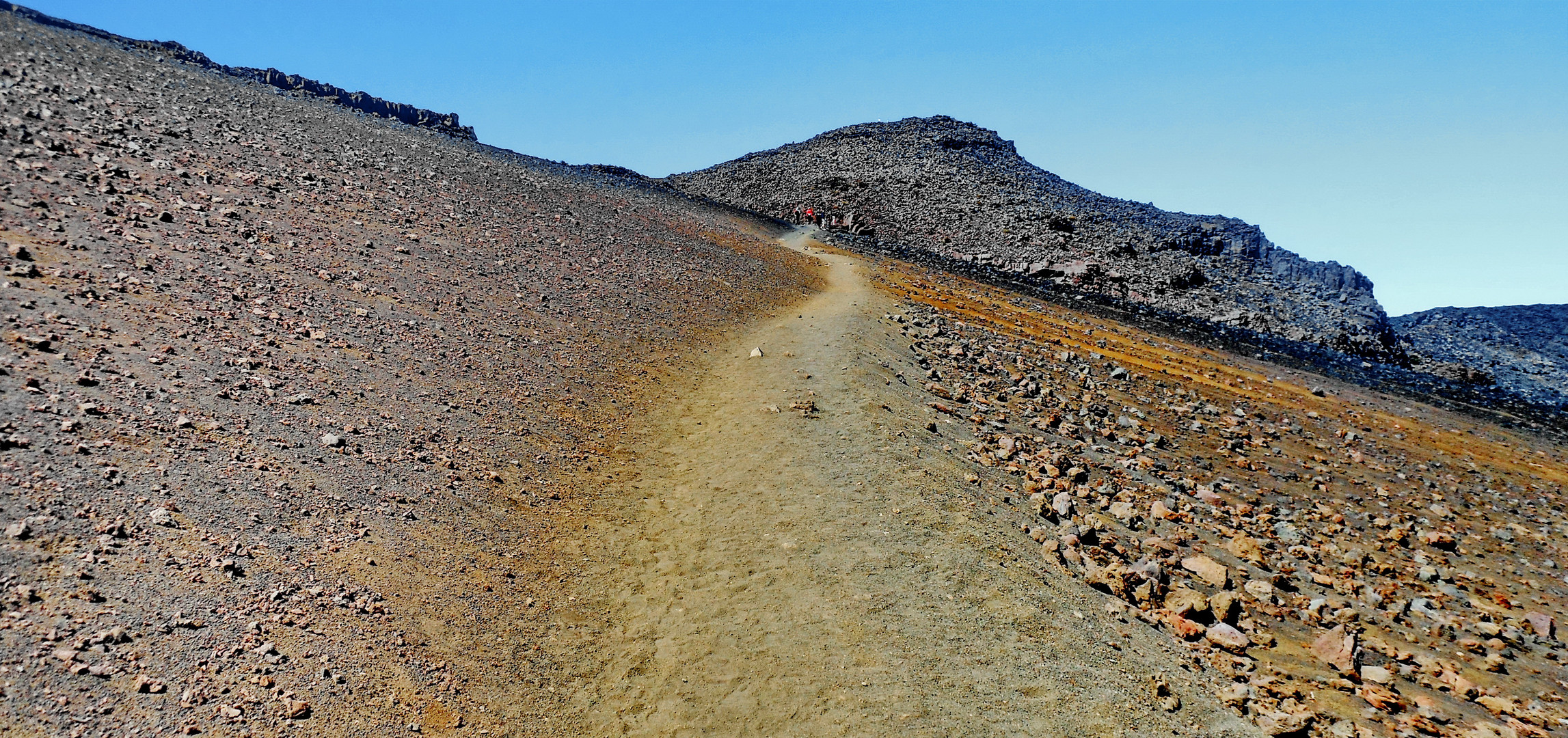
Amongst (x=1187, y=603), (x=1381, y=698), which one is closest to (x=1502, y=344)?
(x=1381, y=698)

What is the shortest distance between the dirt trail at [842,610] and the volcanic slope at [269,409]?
1.05m

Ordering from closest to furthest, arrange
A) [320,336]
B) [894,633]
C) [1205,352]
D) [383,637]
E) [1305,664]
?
[383,637]
[894,633]
[1305,664]
[320,336]
[1205,352]

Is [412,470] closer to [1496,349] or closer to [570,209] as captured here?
[570,209]

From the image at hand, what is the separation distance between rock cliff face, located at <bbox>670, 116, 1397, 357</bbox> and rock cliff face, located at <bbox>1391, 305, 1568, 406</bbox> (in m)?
4.91

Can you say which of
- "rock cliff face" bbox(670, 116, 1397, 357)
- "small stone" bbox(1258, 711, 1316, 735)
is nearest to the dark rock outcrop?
"rock cliff face" bbox(670, 116, 1397, 357)

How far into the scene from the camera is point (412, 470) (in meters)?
9.54

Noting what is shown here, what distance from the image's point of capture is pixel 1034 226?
45.2 m

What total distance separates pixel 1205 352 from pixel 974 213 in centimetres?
2278

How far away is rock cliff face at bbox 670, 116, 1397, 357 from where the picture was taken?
124 feet

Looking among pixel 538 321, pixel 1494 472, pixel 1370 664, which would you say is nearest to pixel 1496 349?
pixel 1494 472

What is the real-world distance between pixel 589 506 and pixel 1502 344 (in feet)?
180

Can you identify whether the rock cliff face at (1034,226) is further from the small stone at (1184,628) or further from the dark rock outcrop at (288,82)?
the small stone at (1184,628)

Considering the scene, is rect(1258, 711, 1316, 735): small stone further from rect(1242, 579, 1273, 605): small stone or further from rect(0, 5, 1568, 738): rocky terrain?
rect(1242, 579, 1273, 605): small stone

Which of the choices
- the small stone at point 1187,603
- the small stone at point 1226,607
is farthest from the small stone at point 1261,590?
the small stone at point 1187,603
